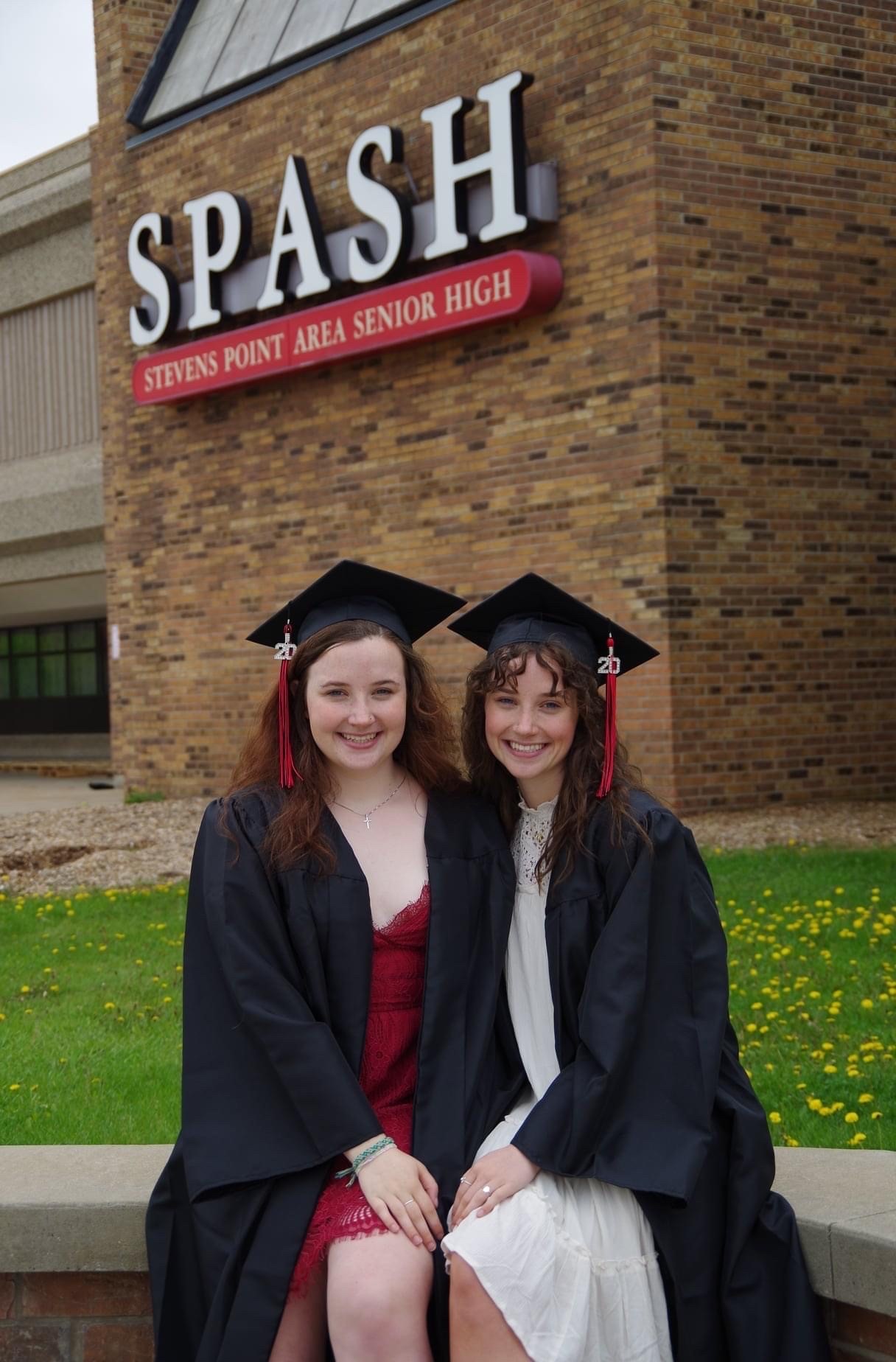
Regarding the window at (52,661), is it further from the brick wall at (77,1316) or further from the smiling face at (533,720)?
the smiling face at (533,720)

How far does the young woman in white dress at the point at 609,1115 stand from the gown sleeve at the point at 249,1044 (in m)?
0.30

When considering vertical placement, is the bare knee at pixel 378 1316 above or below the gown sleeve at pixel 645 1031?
below

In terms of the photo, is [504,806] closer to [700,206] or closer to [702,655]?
[702,655]

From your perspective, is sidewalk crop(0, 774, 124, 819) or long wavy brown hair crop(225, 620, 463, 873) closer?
long wavy brown hair crop(225, 620, 463, 873)

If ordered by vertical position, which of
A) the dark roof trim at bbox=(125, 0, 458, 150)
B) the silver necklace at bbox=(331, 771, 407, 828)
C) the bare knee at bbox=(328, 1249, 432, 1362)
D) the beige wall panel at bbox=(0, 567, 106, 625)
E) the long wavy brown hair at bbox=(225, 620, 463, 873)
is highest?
the dark roof trim at bbox=(125, 0, 458, 150)

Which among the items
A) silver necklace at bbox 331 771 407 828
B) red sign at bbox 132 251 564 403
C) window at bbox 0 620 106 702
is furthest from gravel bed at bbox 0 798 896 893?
window at bbox 0 620 106 702

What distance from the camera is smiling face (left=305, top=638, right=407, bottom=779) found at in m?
3.17

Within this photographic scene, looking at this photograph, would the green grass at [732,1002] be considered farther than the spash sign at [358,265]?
No

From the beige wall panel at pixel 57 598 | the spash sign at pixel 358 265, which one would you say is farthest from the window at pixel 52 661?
the spash sign at pixel 358 265

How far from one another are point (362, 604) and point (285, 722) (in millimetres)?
299

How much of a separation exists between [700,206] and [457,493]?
9.21ft

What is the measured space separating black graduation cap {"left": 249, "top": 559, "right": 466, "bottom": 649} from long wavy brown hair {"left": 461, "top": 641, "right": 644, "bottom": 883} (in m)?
0.17

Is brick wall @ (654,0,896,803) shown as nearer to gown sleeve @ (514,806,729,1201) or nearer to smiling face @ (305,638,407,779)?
smiling face @ (305,638,407,779)

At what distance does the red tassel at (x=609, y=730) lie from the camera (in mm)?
3084
